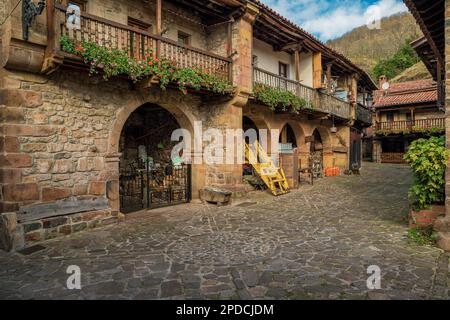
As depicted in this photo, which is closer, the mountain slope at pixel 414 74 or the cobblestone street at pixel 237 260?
the cobblestone street at pixel 237 260

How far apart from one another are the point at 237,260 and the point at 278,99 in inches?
287

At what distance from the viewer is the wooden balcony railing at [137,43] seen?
5883 mm

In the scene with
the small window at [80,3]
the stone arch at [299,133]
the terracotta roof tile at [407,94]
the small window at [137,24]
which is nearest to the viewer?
the small window at [80,3]

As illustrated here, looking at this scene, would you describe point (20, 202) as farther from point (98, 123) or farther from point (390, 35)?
point (390, 35)

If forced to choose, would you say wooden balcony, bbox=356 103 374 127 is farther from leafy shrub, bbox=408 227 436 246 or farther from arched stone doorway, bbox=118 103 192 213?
leafy shrub, bbox=408 227 436 246

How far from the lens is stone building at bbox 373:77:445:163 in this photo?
25109 mm

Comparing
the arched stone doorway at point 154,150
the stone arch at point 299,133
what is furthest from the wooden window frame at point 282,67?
the arched stone doorway at point 154,150

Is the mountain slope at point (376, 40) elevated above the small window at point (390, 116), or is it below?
above

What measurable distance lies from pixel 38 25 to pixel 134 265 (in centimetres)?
473

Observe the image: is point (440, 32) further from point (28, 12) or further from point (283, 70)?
point (28, 12)

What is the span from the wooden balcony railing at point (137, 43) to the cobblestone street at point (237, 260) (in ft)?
13.0

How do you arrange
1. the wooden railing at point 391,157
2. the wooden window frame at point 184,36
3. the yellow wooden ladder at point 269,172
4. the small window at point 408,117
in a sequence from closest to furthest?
1. the wooden window frame at point 184,36
2. the yellow wooden ladder at point 269,172
3. the small window at point 408,117
4. the wooden railing at point 391,157

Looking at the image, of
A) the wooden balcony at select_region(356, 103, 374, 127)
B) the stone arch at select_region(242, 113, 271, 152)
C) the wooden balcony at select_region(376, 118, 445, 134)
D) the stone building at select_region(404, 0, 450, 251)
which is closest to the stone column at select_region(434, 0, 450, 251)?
the stone building at select_region(404, 0, 450, 251)

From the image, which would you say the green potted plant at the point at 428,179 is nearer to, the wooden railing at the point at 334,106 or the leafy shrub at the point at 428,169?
the leafy shrub at the point at 428,169
